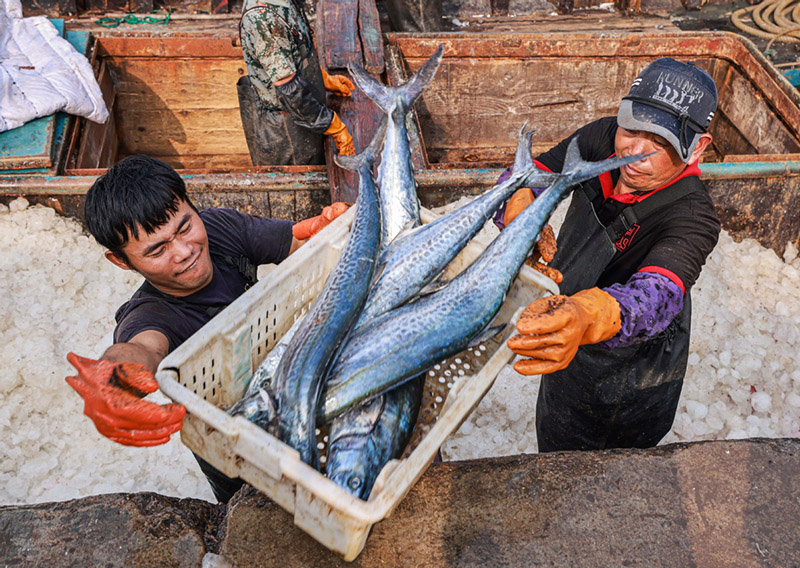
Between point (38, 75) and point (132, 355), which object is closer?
point (132, 355)

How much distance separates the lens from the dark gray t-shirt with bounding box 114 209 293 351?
2.25m

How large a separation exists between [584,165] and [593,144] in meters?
0.36

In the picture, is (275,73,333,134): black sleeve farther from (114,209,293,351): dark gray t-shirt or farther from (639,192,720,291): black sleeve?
(639,192,720,291): black sleeve

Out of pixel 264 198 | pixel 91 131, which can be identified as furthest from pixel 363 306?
pixel 91 131

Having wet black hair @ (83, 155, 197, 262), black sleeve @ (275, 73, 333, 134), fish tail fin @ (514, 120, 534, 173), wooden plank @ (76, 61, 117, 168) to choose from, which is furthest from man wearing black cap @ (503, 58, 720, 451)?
wooden plank @ (76, 61, 117, 168)

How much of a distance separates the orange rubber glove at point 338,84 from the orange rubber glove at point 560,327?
127 inches

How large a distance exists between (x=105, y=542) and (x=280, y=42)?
3532mm

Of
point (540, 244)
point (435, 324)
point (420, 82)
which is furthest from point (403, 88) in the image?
point (435, 324)

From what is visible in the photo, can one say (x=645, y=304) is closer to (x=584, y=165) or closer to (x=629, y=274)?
(x=629, y=274)

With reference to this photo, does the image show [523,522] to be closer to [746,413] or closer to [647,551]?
[647,551]

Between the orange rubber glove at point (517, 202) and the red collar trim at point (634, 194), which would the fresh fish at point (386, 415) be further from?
the red collar trim at point (634, 194)

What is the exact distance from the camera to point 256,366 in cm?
238

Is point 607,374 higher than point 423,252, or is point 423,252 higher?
point 423,252

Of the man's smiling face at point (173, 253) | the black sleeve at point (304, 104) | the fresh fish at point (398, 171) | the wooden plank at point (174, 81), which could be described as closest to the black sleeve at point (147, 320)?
the man's smiling face at point (173, 253)
